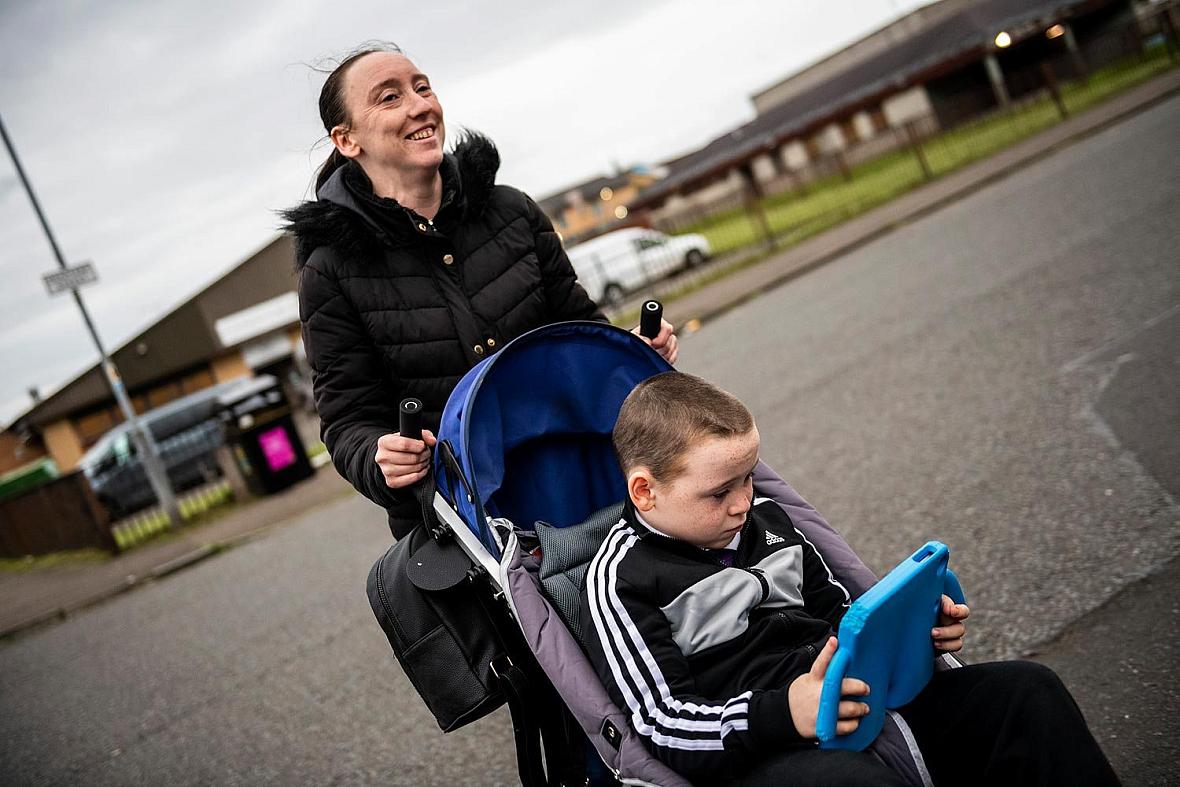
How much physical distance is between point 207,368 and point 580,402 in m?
38.0

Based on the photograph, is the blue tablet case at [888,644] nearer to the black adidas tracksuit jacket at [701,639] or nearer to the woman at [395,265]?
the black adidas tracksuit jacket at [701,639]

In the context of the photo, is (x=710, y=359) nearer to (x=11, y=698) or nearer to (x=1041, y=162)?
(x=11, y=698)

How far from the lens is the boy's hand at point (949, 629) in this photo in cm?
175

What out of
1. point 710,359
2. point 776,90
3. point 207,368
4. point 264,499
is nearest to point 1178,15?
point 710,359

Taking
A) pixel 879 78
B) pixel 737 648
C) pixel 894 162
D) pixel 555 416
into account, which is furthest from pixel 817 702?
pixel 879 78

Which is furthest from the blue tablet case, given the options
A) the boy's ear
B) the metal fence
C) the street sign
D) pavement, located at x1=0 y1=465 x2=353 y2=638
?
the metal fence

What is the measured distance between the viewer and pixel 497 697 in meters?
2.05

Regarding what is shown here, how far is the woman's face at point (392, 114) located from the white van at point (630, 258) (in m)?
17.2

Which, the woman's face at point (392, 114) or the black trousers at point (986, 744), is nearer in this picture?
the black trousers at point (986, 744)

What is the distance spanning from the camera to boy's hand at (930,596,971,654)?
175 cm

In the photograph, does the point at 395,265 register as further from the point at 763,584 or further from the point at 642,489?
the point at 763,584

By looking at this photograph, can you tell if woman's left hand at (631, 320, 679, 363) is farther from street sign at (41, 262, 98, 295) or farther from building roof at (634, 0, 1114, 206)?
building roof at (634, 0, 1114, 206)

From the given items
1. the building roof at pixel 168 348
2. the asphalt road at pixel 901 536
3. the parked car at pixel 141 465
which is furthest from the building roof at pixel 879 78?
the parked car at pixel 141 465

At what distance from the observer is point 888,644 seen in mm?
1591
